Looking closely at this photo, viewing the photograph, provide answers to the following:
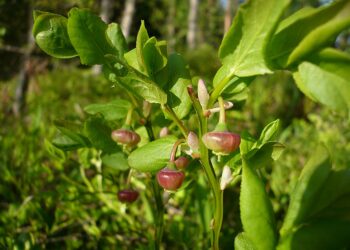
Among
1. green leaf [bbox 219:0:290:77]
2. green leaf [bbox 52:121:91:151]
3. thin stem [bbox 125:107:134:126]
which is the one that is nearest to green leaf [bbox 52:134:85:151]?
green leaf [bbox 52:121:91:151]

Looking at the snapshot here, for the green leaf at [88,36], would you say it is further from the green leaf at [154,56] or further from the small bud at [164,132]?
the small bud at [164,132]

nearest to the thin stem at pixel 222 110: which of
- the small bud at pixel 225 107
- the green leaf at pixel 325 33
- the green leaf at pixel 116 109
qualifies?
the small bud at pixel 225 107

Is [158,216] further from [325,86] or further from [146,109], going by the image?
[325,86]

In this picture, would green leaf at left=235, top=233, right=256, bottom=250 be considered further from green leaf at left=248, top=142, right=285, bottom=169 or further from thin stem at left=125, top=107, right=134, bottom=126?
thin stem at left=125, top=107, right=134, bottom=126

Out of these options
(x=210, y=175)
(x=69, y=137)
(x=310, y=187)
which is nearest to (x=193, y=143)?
(x=210, y=175)

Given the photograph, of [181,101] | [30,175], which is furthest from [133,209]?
[181,101]
